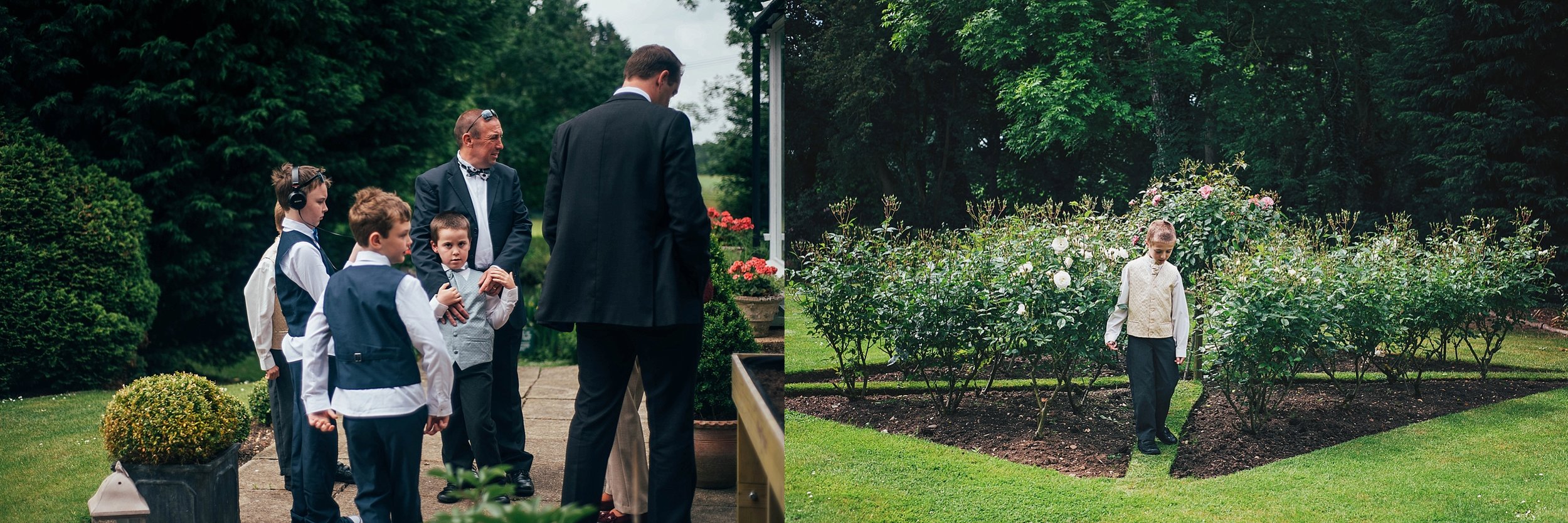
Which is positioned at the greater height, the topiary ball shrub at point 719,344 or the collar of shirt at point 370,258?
Answer: the collar of shirt at point 370,258

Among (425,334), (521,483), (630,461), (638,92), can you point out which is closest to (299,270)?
(425,334)

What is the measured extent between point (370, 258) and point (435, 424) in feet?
1.81

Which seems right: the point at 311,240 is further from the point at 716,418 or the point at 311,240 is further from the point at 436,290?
the point at 716,418

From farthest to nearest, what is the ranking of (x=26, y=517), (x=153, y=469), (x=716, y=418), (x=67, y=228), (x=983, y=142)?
(x=67, y=228) → (x=26, y=517) → (x=716, y=418) → (x=153, y=469) → (x=983, y=142)

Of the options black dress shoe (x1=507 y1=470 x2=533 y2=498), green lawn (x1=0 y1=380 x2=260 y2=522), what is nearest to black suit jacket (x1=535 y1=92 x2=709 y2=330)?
black dress shoe (x1=507 y1=470 x2=533 y2=498)

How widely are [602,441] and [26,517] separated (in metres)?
3.15

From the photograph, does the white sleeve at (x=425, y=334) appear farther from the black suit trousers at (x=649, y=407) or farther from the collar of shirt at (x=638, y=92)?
the collar of shirt at (x=638, y=92)

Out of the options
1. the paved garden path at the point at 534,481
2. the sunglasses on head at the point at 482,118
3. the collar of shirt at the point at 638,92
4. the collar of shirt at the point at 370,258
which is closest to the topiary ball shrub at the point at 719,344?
the paved garden path at the point at 534,481

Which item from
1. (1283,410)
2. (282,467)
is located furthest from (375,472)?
(1283,410)

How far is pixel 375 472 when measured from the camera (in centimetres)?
298

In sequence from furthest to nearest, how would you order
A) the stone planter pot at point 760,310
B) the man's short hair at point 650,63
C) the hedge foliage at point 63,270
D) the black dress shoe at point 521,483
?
the hedge foliage at point 63,270
the black dress shoe at point 521,483
the stone planter pot at point 760,310
the man's short hair at point 650,63

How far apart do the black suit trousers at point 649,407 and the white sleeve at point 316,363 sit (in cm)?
85

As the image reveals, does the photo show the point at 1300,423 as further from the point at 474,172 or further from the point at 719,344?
the point at 474,172

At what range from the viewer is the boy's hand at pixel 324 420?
3.01 metres
